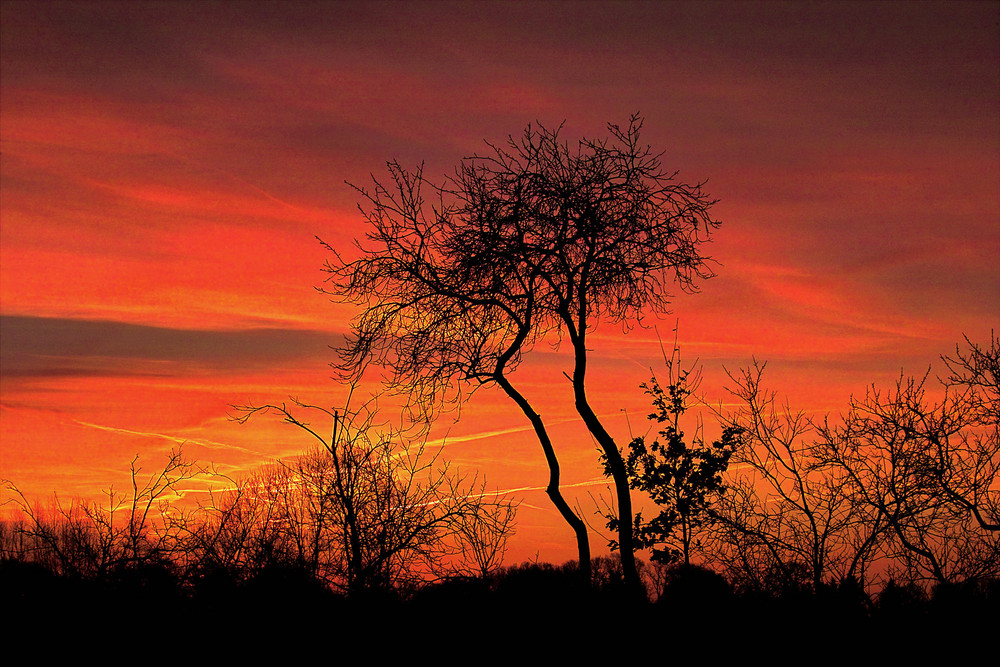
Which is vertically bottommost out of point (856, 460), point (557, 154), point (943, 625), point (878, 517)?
point (943, 625)

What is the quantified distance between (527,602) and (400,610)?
213 centimetres

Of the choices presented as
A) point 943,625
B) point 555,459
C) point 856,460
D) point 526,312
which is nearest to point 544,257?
point 526,312

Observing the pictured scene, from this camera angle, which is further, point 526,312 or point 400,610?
point 526,312

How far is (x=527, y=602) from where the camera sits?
14.2 metres

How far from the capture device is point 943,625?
1391 centimetres

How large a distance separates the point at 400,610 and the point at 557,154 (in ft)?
28.6

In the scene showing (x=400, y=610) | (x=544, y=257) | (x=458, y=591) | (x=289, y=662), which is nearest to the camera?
(x=289, y=662)

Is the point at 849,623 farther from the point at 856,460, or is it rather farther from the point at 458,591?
the point at 458,591

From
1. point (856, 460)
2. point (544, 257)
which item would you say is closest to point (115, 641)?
point (544, 257)

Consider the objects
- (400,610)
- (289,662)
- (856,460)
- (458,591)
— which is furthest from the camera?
(856,460)

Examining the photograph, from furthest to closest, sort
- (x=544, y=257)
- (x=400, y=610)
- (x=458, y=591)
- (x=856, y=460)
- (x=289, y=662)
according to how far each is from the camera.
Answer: (x=856, y=460)
(x=544, y=257)
(x=458, y=591)
(x=400, y=610)
(x=289, y=662)

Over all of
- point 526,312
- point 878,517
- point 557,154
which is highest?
point 557,154

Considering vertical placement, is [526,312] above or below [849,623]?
above

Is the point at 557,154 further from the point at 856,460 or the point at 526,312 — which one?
the point at 856,460
